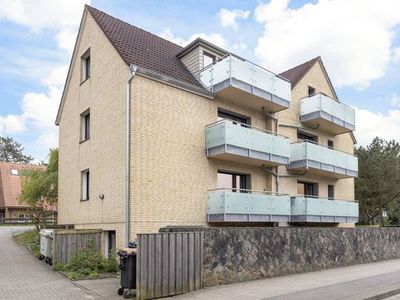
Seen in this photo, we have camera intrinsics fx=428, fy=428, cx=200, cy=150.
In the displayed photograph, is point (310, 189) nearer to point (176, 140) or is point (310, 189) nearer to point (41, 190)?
point (176, 140)

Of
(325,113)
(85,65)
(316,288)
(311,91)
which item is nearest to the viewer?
(316,288)

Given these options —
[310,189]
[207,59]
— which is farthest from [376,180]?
[207,59]

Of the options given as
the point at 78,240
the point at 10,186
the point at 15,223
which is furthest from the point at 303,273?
→ the point at 10,186

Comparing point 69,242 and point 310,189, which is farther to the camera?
point 310,189

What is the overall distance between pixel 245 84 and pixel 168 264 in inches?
359

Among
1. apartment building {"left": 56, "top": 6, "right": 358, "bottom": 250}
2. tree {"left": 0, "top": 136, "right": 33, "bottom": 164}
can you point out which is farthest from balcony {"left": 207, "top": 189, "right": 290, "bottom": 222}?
tree {"left": 0, "top": 136, "right": 33, "bottom": 164}

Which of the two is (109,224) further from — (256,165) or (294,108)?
(294,108)

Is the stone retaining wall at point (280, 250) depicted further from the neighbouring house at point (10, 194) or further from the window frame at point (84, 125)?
the neighbouring house at point (10, 194)

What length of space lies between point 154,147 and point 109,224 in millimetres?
3204

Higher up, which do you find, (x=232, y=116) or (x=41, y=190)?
(x=232, y=116)

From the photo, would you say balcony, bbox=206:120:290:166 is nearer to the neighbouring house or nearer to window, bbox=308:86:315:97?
window, bbox=308:86:315:97

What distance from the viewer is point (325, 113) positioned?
71.3ft

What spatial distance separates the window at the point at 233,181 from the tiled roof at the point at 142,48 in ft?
13.1

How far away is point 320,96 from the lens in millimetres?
21547
